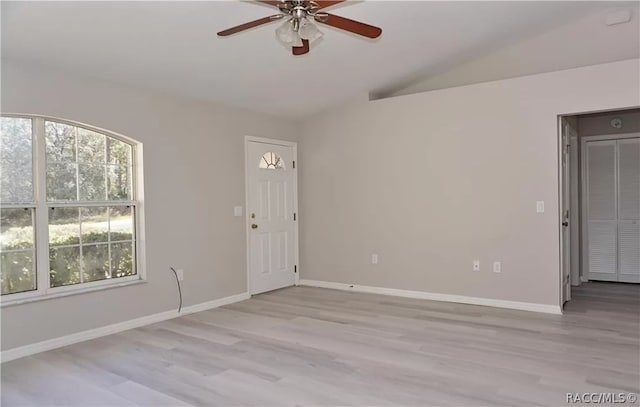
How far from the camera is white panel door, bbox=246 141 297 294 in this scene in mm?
5480

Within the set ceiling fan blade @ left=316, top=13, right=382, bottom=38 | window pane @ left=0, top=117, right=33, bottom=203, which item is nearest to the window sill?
window pane @ left=0, top=117, right=33, bottom=203

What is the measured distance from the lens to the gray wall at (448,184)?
4465mm

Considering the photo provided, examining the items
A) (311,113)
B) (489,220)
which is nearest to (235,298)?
(311,113)

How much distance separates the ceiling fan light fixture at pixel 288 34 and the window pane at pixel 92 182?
2.32 m

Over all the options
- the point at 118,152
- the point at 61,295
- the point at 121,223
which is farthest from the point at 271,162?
the point at 61,295

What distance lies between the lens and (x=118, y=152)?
415cm

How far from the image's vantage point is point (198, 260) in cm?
479

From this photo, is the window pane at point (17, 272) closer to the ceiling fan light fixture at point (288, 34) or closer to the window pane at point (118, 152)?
the window pane at point (118, 152)

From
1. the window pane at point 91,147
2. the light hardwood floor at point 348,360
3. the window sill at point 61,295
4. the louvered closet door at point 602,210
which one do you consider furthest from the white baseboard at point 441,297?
the window pane at point 91,147

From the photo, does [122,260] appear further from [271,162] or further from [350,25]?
[350,25]

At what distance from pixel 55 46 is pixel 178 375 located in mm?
2528

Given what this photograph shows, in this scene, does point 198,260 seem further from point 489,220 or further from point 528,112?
point 528,112

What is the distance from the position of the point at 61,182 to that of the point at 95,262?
766 mm

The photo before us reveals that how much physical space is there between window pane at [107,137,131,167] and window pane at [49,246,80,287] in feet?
2.83
